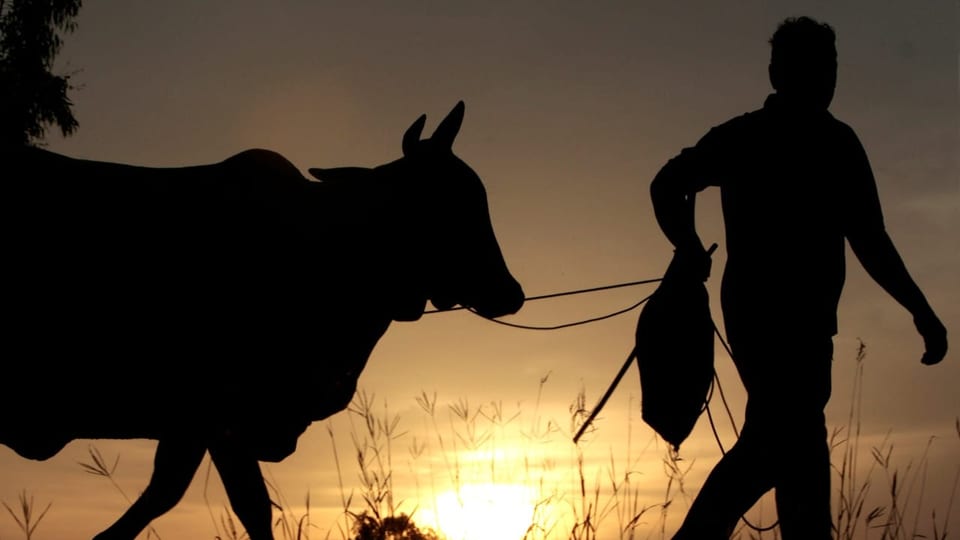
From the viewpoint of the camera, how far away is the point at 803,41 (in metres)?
4.96

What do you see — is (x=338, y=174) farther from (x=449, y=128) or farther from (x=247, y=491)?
(x=247, y=491)

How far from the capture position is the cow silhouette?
611 cm

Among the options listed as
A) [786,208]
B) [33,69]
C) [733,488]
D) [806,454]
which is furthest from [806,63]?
[33,69]

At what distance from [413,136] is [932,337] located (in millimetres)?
3296

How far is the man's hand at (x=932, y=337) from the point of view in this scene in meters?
4.84

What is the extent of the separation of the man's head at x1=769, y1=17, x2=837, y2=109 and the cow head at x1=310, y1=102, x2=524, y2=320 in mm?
2348

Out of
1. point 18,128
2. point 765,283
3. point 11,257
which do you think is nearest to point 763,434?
point 765,283

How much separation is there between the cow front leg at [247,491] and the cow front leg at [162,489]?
11.7 inches

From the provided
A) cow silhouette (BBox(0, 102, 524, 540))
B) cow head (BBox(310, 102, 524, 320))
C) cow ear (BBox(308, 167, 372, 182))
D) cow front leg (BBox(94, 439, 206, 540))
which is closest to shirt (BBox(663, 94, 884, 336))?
cow head (BBox(310, 102, 524, 320))

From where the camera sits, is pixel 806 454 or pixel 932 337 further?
pixel 932 337

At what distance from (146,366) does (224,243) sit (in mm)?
820

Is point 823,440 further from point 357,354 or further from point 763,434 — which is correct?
point 357,354

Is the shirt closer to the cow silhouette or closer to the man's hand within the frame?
the man's hand

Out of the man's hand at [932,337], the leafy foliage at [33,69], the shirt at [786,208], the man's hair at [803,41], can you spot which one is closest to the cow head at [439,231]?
the shirt at [786,208]
